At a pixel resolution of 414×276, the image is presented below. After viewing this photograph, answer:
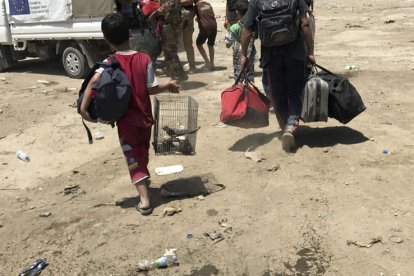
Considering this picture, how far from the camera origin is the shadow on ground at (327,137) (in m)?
5.41

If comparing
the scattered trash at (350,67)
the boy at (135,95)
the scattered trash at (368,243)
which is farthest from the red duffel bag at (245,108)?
the scattered trash at (350,67)

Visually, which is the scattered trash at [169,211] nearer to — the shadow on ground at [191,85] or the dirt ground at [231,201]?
the dirt ground at [231,201]

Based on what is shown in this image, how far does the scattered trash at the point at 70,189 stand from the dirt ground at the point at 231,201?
2.7 inches

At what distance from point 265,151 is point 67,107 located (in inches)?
154

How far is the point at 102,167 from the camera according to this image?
5.41 metres

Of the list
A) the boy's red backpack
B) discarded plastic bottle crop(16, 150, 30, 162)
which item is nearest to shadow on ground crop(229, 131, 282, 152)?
discarded plastic bottle crop(16, 150, 30, 162)

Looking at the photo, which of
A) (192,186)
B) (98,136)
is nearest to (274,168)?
(192,186)

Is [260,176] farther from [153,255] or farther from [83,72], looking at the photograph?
[83,72]

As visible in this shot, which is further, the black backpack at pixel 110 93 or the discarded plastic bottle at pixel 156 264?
the black backpack at pixel 110 93

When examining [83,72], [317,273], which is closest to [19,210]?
[317,273]

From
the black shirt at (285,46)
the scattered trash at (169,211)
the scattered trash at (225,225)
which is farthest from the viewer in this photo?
the black shirt at (285,46)

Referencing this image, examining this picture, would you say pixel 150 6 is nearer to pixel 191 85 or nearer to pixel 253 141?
pixel 191 85

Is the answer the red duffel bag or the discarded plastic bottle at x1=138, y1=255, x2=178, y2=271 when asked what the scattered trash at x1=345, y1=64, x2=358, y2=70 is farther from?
the discarded plastic bottle at x1=138, y1=255, x2=178, y2=271

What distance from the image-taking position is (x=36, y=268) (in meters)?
3.48
